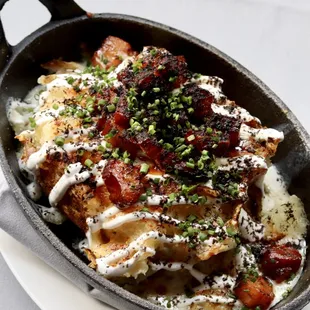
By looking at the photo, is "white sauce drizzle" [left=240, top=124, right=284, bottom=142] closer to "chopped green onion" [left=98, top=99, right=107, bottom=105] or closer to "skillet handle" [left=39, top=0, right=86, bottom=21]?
"chopped green onion" [left=98, top=99, right=107, bottom=105]

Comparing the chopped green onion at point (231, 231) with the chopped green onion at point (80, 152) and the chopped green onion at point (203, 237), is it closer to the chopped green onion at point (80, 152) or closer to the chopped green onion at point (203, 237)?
the chopped green onion at point (203, 237)

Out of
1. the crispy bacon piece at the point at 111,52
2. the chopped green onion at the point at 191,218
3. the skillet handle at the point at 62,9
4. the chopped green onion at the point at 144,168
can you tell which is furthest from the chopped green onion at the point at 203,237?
the skillet handle at the point at 62,9

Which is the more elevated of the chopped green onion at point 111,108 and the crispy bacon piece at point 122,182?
the chopped green onion at point 111,108

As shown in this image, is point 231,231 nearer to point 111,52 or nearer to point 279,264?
point 279,264

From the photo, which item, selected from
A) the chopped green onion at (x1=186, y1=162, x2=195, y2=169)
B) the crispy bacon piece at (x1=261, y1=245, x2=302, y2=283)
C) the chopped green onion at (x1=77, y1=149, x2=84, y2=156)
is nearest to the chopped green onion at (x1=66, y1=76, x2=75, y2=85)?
the chopped green onion at (x1=77, y1=149, x2=84, y2=156)

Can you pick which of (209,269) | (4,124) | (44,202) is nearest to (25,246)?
(44,202)
